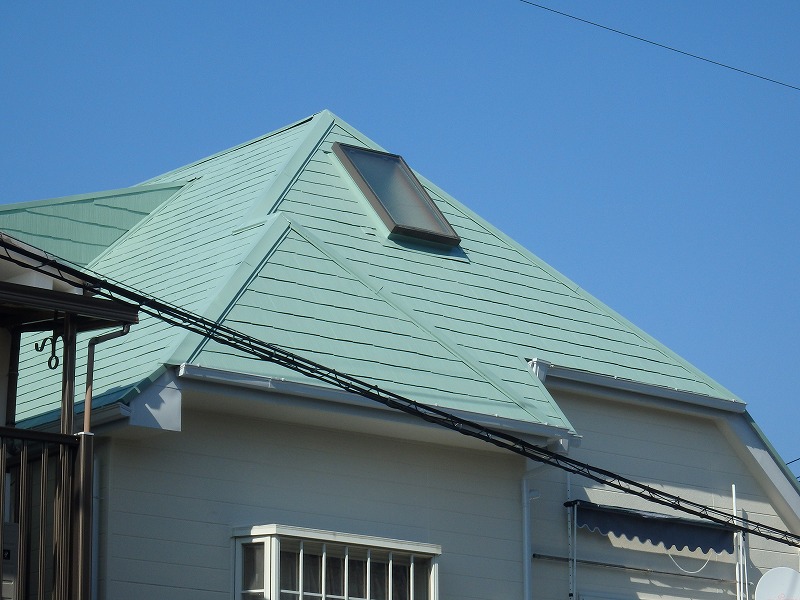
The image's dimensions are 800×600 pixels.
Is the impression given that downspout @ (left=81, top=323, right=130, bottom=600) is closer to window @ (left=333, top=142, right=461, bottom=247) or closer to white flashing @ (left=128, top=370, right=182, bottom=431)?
white flashing @ (left=128, top=370, right=182, bottom=431)

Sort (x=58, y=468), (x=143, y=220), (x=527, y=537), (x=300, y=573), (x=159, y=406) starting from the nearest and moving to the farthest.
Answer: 1. (x=58, y=468)
2. (x=159, y=406)
3. (x=300, y=573)
4. (x=527, y=537)
5. (x=143, y=220)

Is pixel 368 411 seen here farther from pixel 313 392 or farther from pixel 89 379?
pixel 89 379

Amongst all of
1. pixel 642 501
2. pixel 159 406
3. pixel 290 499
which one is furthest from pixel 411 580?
pixel 642 501

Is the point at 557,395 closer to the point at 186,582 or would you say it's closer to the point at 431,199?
the point at 431,199

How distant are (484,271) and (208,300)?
4597 mm

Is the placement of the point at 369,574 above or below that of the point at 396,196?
below

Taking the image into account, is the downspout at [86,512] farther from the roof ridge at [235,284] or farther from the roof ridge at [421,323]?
the roof ridge at [421,323]

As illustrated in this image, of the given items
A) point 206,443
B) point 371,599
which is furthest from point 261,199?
point 371,599

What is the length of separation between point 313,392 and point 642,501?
17.2 feet

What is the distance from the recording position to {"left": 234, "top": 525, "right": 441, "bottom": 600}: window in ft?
43.9

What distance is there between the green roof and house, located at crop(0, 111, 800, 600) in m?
0.04

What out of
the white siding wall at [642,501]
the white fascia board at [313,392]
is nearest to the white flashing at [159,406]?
the white fascia board at [313,392]

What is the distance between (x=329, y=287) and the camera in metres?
15.3

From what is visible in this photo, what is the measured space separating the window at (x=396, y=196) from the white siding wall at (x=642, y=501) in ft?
8.63
